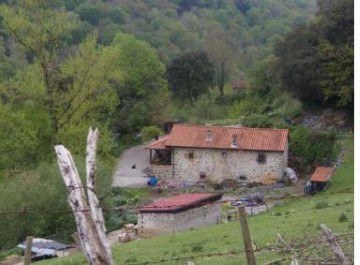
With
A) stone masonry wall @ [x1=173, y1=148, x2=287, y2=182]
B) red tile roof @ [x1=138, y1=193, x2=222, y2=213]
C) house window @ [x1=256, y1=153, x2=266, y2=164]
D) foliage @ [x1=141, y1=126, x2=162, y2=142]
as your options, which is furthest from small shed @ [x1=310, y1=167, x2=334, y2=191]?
foliage @ [x1=141, y1=126, x2=162, y2=142]

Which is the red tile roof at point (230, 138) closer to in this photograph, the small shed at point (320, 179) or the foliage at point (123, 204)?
the small shed at point (320, 179)

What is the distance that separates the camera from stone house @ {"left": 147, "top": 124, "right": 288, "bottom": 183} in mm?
37031

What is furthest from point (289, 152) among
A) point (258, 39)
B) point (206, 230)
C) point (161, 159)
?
point (258, 39)

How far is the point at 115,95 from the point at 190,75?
29209mm

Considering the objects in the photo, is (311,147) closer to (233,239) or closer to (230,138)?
(230,138)

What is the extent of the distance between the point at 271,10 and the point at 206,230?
363ft

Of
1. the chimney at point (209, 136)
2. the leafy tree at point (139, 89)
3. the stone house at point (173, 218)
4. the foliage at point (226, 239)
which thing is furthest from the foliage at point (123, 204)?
the leafy tree at point (139, 89)

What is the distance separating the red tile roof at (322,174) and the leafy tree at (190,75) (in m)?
27.0

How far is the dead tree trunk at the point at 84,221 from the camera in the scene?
22.7 feet

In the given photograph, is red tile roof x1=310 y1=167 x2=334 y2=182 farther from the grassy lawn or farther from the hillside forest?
the grassy lawn

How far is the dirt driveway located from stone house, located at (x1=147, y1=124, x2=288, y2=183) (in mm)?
1399

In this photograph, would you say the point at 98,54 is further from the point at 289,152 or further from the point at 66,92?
the point at 289,152

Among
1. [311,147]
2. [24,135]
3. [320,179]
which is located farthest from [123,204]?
[311,147]

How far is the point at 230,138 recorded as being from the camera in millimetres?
37719
